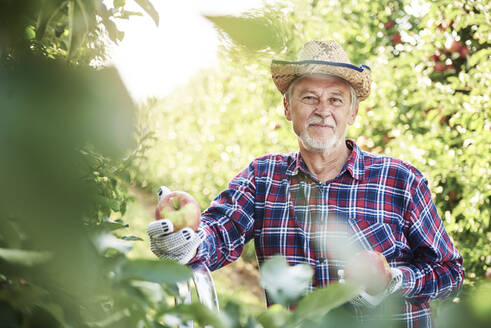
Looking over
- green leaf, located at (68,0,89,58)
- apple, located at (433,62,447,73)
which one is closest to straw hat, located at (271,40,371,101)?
apple, located at (433,62,447,73)

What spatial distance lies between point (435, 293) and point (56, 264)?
2.24 m

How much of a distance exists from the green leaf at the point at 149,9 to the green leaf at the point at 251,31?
0.05 metres

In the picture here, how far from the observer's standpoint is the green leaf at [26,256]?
199 mm

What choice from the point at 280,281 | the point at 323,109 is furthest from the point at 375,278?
the point at 280,281

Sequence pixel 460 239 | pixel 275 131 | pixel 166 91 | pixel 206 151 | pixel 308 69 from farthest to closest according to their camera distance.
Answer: pixel 206 151, pixel 275 131, pixel 460 239, pixel 308 69, pixel 166 91

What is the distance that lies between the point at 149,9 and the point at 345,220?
2.11 meters

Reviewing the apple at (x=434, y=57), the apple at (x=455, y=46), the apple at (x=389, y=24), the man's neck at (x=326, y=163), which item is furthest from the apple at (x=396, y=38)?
the man's neck at (x=326, y=163)

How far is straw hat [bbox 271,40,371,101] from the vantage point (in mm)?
2418

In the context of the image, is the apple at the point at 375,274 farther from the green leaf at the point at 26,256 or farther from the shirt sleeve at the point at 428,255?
the green leaf at the point at 26,256

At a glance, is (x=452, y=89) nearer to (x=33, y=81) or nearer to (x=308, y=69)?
(x=308, y=69)

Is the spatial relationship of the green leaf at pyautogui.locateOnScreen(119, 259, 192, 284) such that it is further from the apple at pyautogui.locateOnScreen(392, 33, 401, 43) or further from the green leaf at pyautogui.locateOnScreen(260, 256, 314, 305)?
the apple at pyautogui.locateOnScreen(392, 33, 401, 43)

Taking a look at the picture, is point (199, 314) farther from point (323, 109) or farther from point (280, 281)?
point (323, 109)

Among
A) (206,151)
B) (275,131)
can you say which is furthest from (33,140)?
(206,151)

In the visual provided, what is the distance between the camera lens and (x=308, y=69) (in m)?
2.44
